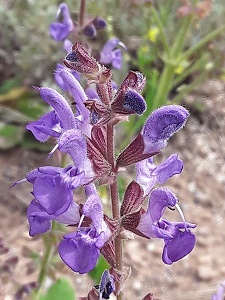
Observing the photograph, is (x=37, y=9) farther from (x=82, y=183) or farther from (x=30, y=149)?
(x=82, y=183)

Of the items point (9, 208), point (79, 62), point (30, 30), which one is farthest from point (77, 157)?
point (30, 30)

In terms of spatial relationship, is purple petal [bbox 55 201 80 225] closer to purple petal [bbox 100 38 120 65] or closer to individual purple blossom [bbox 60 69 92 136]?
individual purple blossom [bbox 60 69 92 136]

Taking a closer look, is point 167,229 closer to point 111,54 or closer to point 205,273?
point 111,54

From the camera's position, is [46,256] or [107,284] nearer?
[107,284]

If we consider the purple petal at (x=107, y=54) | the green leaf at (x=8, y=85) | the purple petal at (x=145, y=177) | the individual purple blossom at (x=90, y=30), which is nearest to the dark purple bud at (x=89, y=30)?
the individual purple blossom at (x=90, y=30)

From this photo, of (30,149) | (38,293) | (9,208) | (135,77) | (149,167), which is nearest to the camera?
(135,77)

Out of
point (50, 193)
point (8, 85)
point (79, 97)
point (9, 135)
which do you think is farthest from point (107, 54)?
point (8, 85)

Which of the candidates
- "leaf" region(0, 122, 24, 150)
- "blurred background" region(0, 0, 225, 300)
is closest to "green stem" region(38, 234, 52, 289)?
"blurred background" region(0, 0, 225, 300)
